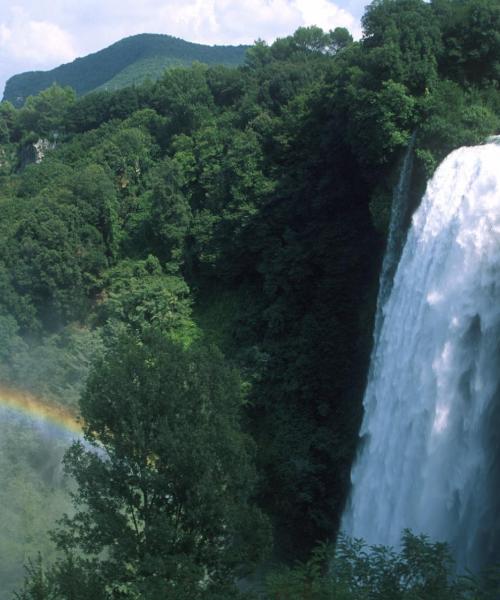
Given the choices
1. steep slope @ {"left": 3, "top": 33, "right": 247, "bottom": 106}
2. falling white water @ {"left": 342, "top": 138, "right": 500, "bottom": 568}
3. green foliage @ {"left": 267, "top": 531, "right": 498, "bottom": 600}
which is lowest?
green foliage @ {"left": 267, "top": 531, "right": 498, "bottom": 600}

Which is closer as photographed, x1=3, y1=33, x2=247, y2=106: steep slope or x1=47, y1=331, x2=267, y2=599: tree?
x1=47, y1=331, x2=267, y2=599: tree

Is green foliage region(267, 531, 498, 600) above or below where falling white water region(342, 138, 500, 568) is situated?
below

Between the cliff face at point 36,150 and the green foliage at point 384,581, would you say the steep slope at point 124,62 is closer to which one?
the cliff face at point 36,150

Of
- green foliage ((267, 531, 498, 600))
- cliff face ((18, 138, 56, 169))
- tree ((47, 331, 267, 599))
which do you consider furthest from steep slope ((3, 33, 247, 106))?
green foliage ((267, 531, 498, 600))

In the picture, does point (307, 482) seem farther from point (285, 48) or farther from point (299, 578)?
point (285, 48)

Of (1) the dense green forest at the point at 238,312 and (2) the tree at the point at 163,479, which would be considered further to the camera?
(1) the dense green forest at the point at 238,312

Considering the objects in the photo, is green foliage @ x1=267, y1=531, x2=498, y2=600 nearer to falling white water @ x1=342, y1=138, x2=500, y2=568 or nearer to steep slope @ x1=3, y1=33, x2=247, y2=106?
falling white water @ x1=342, y1=138, x2=500, y2=568

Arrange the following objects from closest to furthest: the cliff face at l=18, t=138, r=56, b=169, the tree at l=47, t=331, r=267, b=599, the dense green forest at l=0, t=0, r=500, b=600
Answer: the tree at l=47, t=331, r=267, b=599, the dense green forest at l=0, t=0, r=500, b=600, the cliff face at l=18, t=138, r=56, b=169

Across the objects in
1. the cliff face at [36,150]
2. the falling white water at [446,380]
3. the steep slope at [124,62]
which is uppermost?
the steep slope at [124,62]

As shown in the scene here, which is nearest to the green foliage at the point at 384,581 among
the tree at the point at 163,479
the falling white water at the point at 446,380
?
the tree at the point at 163,479
